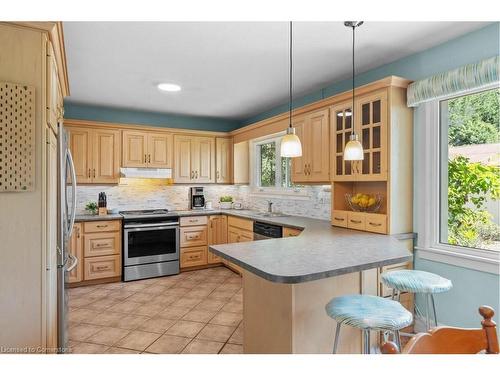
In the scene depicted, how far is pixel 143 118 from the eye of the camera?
16.5ft

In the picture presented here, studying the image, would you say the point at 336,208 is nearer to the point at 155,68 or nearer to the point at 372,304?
the point at 372,304

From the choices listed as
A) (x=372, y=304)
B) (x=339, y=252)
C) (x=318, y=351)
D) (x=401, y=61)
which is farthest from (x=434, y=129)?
(x=318, y=351)

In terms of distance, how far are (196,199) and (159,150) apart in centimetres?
104

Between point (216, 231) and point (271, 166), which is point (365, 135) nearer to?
point (271, 166)

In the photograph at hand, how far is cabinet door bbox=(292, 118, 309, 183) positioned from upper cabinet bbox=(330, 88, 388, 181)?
1.43ft

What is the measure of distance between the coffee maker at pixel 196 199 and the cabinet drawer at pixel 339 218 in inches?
106

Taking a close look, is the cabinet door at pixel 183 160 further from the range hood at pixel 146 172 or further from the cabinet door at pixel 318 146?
the cabinet door at pixel 318 146

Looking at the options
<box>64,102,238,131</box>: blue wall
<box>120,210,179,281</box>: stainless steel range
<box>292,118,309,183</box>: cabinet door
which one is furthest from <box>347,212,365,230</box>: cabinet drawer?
<box>64,102,238,131</box>: blue wall

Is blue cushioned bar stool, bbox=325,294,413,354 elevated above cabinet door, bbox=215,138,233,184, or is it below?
below

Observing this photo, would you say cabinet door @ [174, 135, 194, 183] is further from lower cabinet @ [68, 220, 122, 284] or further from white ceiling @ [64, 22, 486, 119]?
lower cabinet @ [68, 220, 122, 284]

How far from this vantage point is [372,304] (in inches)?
66.5

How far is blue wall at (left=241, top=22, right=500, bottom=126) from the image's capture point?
2292 mm

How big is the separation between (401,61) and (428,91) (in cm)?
55

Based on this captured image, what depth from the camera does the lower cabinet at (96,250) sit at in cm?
404
